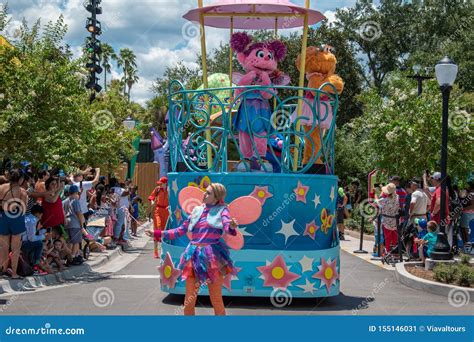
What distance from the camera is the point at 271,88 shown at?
10.0 meters

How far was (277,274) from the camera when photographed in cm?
976

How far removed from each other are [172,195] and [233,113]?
4.68ft

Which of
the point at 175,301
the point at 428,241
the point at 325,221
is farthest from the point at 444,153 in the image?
the point at 175,301

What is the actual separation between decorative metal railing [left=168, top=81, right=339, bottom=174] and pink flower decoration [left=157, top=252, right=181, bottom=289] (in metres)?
1.30

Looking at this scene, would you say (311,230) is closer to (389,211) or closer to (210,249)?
(210,249)

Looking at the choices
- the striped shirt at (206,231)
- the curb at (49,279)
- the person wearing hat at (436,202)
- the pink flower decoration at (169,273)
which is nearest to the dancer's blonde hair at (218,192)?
the striped shirt at (206,231)

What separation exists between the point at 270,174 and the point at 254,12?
9.55 ft

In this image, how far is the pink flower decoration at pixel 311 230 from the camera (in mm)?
10000

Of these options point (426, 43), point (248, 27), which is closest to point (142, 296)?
point (248, 27)

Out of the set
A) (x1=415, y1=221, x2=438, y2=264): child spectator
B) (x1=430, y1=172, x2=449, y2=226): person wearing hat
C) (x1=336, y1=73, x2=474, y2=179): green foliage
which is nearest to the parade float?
(x1=415, y1=221, x2=438, y2=264): child spectator

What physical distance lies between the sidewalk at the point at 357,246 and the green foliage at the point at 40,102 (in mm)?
6768

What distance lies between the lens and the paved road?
942 cm

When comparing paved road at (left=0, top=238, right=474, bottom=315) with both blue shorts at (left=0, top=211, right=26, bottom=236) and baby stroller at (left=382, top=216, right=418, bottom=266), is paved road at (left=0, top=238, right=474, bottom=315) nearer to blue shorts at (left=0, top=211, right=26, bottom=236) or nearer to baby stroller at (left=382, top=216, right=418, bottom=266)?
blue shorts at (left=0, top=211, right=26, bottom=236)
